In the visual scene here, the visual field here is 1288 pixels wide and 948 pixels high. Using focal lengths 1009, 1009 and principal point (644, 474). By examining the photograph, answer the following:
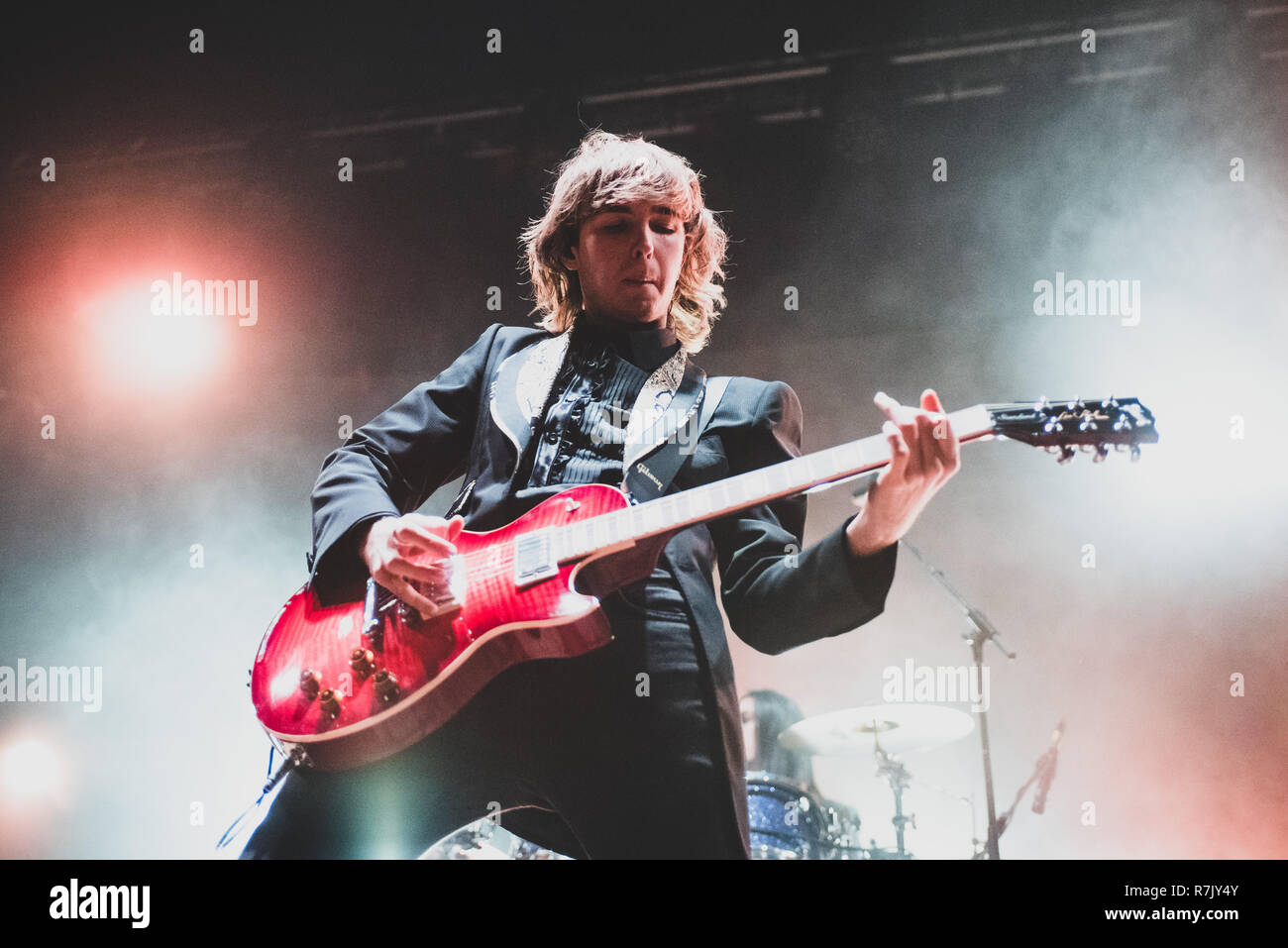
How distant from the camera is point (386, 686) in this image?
186cm

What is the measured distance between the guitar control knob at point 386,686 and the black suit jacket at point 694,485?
23 cm

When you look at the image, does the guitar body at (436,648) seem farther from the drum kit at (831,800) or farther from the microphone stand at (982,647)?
the drum kit at (831,800)

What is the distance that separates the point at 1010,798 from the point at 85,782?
2704mm

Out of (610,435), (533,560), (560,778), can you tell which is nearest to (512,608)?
(533,560)

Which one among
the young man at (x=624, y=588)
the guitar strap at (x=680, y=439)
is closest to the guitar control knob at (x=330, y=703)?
the young man at (x=624, y=588)

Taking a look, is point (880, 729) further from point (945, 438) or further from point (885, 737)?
point (945, 438)

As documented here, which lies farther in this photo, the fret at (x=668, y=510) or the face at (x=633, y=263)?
the face at (x=633, y=263)

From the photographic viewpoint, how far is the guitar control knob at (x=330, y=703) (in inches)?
73.4

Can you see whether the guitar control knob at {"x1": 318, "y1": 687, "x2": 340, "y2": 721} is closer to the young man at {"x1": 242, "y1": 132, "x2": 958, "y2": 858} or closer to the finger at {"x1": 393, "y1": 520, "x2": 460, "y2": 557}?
the young man at {"x1": 242, "y1": 132, "x2": 958, "y2": 858}

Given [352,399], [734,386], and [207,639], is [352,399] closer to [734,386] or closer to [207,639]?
[207,639]

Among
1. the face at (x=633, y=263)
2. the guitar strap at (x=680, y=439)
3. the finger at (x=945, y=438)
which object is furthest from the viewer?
the face at (x=633, y=263)

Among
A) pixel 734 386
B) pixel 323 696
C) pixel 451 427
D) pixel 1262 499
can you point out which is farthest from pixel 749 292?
pixel 323 696

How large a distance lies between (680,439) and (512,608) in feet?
1.72

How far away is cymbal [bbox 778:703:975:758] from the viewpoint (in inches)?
119
